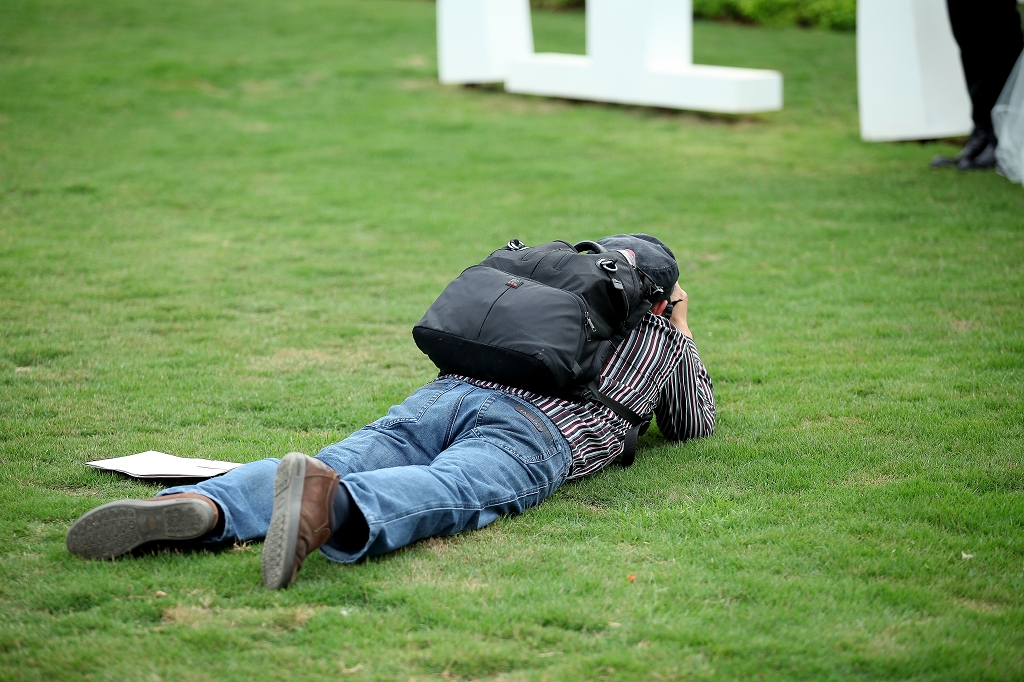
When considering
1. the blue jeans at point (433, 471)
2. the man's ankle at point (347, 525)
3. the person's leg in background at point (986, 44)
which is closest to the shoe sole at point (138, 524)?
the blue jeans at point (433, 471)

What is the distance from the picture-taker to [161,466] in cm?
399

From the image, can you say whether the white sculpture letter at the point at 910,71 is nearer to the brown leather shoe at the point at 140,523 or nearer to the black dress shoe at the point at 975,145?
the black dress shoe at the point at 975,145

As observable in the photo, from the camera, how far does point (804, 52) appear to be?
52.0 ft

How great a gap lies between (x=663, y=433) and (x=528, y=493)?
0.98m

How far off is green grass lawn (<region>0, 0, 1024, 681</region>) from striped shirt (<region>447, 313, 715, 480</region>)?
162 millimetres

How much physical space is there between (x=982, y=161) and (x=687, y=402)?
6.73 m

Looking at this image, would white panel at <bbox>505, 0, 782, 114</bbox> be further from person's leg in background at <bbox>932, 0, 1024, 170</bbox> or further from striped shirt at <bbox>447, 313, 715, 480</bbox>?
striped shirt at <bbox>447, 313, 715, 480</bbox>

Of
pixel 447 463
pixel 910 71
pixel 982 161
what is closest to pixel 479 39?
pixel 910 71

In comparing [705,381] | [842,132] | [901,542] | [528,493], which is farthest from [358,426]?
[842,132]

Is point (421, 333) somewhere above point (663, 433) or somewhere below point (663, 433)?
above

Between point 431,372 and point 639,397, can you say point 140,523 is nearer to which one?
point 639,397

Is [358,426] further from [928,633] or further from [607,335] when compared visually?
[928,633]

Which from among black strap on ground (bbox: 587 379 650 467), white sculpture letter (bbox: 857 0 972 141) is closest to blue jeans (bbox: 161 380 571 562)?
black strap on ground (bbox: 587 379 650 467)

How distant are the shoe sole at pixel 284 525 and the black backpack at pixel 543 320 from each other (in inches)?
34.9
